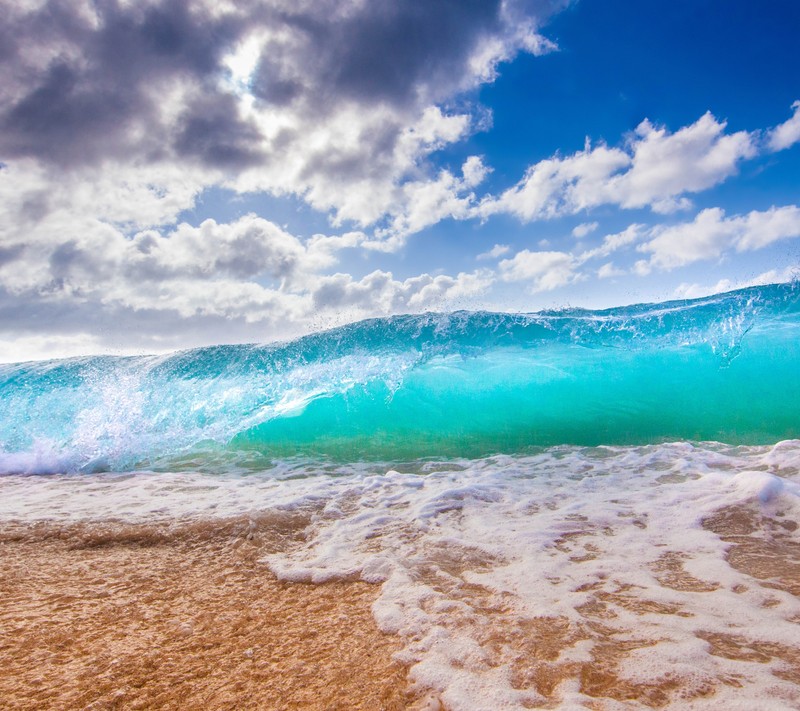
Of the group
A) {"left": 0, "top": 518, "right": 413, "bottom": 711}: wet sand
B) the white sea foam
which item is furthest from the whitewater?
{"left": 0, "top": 518, "right": 413, "bottom": 711}: wet sand

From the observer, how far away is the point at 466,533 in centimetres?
323

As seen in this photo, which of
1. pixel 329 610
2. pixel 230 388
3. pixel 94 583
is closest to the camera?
pixel 329 610

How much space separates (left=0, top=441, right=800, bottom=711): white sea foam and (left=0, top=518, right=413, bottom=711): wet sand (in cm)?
19

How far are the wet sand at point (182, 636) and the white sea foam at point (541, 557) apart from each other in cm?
19

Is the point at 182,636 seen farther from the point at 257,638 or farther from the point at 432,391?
the point at 432,391

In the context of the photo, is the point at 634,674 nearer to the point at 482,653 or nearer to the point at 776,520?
the point at 482,653

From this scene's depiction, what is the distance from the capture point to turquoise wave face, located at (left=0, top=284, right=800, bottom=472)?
283 inches

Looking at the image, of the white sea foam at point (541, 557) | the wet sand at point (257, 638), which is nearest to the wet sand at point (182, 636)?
the wet sand at point (257, 638)

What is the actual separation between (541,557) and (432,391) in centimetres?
913

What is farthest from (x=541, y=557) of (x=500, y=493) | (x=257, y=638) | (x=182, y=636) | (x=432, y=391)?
(x=432, y=391)

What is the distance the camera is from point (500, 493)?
165 inches

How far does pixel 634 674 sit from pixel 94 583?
2969 mm

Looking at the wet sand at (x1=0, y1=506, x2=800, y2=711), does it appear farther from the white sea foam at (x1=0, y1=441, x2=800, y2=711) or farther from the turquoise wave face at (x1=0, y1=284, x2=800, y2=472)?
the turquoise wave face at (x1=0, y1=284, x2=800, y2=472)

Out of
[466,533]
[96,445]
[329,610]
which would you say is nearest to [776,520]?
[466,533]
